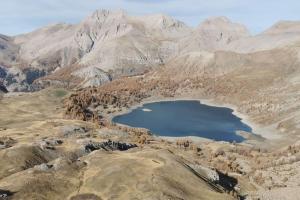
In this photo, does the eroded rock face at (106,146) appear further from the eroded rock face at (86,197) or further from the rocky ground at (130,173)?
the eroded rock face at (86,197)

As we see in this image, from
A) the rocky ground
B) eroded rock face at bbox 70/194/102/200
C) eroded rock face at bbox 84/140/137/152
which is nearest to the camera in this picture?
eroded rock face at bbox 70/194/102/200

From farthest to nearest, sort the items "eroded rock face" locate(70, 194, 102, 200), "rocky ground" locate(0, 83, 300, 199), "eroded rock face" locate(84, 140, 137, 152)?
"eroded rock face" locate(84, 140, 137, 152), "rocky ground" locate(0, 83, 300, 199), "eroded rock face" locate(70, 194, 102, 200)

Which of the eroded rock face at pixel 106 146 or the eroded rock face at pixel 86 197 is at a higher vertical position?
the eroded rock face at pixel 86 197

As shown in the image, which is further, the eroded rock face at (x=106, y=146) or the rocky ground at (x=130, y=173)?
the eroded rock face at (x=106, y=146)

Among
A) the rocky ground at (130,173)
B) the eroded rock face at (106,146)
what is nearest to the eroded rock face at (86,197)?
the rocky ground at (130,173)

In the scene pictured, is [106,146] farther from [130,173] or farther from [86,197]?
[86,197]

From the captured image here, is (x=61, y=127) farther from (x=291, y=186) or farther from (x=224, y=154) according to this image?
(x=291, y=186)

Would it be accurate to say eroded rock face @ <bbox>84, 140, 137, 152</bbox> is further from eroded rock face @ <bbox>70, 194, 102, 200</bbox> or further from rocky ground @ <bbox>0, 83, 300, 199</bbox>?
eroded rock face @ <bbox>70, 194, 102, 200</bbox>

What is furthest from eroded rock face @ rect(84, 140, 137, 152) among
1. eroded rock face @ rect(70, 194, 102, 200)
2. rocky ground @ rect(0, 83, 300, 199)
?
eroded rock face @ rect(70, 194, 102, 200)

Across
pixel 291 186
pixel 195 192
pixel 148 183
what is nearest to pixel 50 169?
pixel 148 183

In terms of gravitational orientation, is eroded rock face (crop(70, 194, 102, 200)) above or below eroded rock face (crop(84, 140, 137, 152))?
above

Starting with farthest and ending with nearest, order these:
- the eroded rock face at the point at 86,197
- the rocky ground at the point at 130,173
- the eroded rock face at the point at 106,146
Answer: the eroded rock face at the point at 106,146, the rocky ground at the point at 130,173, the eroded rock face at the point at 86,197

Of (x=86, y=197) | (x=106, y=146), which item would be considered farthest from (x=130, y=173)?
(x=106, y=146)
